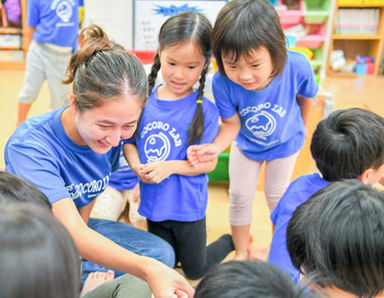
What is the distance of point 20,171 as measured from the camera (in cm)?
104

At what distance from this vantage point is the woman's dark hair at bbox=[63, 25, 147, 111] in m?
1.00

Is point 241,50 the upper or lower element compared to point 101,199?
upper

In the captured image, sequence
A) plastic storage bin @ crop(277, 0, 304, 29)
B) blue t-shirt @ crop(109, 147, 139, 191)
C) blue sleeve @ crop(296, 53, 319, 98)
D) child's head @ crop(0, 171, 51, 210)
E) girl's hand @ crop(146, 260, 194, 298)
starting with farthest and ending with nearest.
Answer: plastic storage bin @ crop(277, 0, 304, 29)
blue t-shirt @ crop(109, 147, 139, 191)
blue sleeve @ crop(296, 53, 319, 98)
girl's hand @ crop(146, 260, 194, 298)
child's head @ crop(0, 171, 51, 210)

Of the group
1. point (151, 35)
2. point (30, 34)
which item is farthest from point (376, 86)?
point (30, 34)

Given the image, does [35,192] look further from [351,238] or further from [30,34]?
[30,34]

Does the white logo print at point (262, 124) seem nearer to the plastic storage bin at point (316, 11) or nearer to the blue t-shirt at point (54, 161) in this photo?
the blue t-shirt at point (54, 161)

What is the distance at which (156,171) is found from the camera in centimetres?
129

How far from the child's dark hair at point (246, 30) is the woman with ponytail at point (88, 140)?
0.94ft

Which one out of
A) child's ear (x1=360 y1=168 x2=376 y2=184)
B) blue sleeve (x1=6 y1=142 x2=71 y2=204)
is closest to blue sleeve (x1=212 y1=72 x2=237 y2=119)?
child's ear (x1=360 y1=168 x2=376 y2=184)

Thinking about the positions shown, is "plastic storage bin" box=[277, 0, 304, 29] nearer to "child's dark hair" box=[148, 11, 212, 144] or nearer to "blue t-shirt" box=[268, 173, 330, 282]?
"child's dark hair" box=[148, 11, 212, 144]

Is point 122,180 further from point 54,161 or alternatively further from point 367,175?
point 367,175

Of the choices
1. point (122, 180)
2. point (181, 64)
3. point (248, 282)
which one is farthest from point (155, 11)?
point (248, 282)

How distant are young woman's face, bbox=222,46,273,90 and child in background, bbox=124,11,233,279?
9 centimetres

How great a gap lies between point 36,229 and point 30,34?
7.73ft
